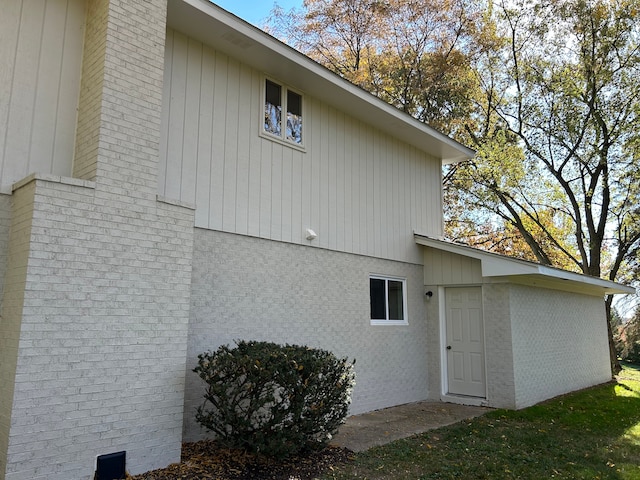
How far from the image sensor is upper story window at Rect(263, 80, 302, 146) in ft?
26.0

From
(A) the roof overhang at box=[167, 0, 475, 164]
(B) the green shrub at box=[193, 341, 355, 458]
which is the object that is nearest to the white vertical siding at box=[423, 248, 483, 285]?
(A) the roof overhang at box=[167, 0, 475, 164]

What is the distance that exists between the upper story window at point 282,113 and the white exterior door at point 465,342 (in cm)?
495

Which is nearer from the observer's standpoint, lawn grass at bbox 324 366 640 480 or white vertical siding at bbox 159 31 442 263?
lawn grass at bbox 324 366 640 480

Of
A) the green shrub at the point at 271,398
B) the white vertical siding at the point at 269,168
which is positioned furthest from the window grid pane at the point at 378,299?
the green shrub at the point at 271,398

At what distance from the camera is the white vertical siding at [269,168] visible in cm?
666

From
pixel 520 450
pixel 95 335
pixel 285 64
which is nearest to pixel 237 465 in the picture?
pixel 95 335

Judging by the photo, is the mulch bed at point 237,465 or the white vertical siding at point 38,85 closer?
the mulch bed at point 237,465

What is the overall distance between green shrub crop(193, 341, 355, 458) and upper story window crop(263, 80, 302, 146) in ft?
13.0

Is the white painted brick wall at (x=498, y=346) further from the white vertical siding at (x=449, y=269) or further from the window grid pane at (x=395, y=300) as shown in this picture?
the window grid pane at (x=395, y=300)

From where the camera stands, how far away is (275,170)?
7832mm

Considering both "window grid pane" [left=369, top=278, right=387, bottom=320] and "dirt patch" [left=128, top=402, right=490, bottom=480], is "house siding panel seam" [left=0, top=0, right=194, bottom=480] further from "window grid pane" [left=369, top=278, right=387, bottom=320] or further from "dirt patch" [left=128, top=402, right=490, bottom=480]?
"window grid pane" [left=369, top=278, right=387, bottom=320]

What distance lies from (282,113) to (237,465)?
5463 mm

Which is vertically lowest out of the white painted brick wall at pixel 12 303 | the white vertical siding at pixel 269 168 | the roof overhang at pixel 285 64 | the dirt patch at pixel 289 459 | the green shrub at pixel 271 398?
the dirt patch at pixel 289 459

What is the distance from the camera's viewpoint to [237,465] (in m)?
5.33
